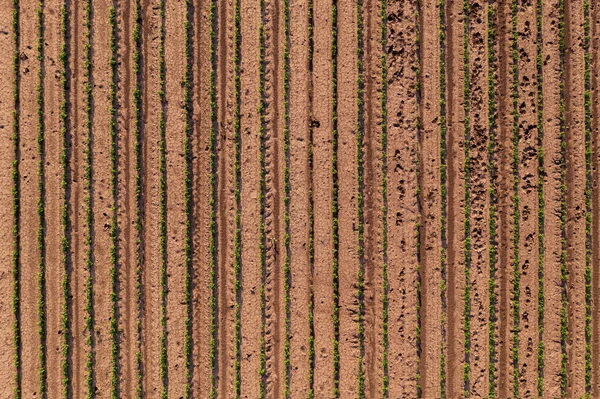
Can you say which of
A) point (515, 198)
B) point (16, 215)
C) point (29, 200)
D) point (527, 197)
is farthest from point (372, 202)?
point (16, 215)

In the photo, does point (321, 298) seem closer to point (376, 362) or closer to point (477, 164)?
point (376, 362)

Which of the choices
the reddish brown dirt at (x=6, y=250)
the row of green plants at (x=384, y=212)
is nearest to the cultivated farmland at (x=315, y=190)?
the row of green plants at (x=384, y=212)

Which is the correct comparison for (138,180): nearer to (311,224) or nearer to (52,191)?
(52,191)

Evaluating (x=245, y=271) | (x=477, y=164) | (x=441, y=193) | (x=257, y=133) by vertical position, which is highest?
(x=257, y=133)

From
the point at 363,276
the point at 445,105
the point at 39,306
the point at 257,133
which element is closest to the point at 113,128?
the point at 257,133

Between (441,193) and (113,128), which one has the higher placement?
(113,128)

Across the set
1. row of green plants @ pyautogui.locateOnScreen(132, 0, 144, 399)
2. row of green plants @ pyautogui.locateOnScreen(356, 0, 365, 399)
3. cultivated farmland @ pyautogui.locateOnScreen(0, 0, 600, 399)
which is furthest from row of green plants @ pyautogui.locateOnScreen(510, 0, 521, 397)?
row of green plants @ pyautogui.locateOnScreen(132, 0, 144, 399)
